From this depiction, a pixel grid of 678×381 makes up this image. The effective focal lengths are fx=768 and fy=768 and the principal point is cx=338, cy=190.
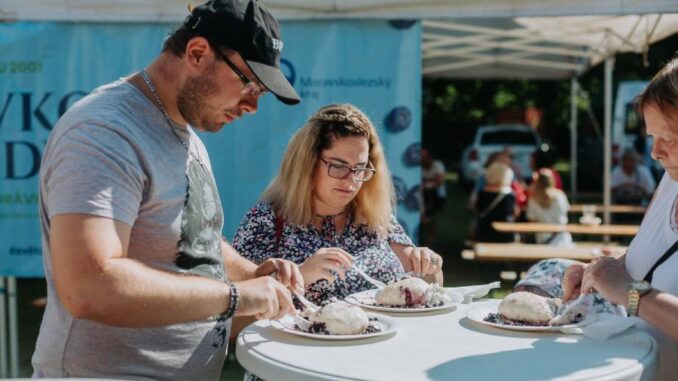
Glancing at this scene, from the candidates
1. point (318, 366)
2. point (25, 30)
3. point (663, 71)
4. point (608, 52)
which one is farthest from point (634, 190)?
point (318, 366)

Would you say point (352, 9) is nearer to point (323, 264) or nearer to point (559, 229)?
point (323, 264)

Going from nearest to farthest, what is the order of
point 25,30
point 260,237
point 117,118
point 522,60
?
point 117,118 → point 260,237 → point 25,30 → point 522,60

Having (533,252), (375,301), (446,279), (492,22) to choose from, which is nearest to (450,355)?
(375,301)

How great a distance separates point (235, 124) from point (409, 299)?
297cm

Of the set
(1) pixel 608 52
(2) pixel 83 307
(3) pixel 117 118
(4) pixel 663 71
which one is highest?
(1) pixel 608 52

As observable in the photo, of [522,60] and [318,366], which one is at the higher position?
[522,60]

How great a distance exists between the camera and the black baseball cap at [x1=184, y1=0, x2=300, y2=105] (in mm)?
1921

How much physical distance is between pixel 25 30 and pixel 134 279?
158 inches

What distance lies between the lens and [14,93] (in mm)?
5133

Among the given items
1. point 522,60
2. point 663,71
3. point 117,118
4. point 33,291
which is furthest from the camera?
point 522,60

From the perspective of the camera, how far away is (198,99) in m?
1.97

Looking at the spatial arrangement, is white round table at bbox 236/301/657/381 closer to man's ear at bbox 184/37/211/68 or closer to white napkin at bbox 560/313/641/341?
white napkin at bbox 560/313/641/341

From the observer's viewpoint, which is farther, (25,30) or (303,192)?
(25,30)

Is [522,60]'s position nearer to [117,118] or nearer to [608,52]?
[608,52]
